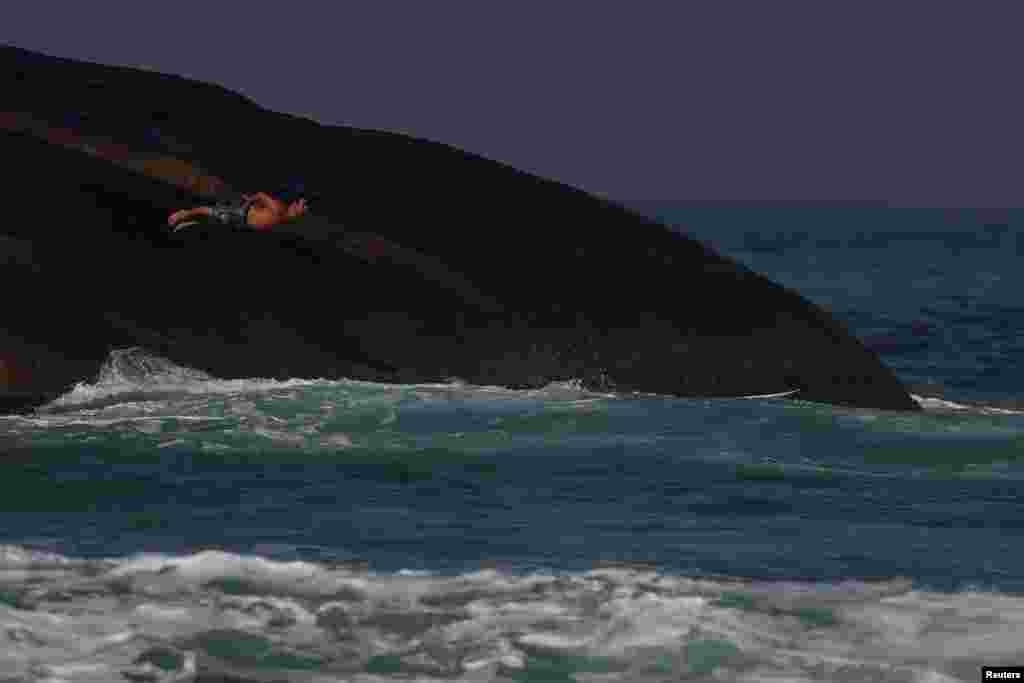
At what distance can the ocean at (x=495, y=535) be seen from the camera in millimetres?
13273

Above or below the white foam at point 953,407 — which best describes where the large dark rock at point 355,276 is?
above

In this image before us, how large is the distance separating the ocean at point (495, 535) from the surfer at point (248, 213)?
154cm

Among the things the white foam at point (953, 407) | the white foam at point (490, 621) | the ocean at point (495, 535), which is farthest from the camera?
the white foam at point (953, 407)

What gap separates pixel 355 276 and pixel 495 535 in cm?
707

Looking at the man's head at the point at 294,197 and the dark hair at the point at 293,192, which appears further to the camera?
the dark hair at the point at 293,192

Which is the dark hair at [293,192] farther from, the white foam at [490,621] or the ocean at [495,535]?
the white foam at [490,621]

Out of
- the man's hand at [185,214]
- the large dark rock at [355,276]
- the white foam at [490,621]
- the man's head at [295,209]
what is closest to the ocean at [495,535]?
the white foam at [490,621]

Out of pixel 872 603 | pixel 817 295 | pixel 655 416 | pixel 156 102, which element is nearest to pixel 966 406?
pixel 655 416

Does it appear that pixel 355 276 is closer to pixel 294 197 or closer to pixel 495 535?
pixel 294 197

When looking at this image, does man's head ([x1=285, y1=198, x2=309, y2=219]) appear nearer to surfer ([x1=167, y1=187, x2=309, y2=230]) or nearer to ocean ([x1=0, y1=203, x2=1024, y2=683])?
→ surfer ([x1=167, y1=187, x2=309, y2=230])

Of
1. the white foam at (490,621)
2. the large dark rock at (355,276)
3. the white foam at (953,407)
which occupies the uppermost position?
the large dark rock at (355,276)

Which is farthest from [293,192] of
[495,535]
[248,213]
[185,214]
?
[495,535]

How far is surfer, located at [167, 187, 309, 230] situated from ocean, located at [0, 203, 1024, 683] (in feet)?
5.07

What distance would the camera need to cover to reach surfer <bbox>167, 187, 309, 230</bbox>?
23.3 m
